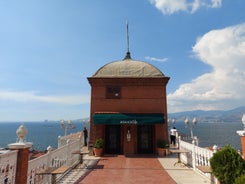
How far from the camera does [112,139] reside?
50.4 ft

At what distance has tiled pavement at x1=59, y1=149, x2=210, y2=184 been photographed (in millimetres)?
8500

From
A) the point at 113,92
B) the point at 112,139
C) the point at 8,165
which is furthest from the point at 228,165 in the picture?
the point at 113,92

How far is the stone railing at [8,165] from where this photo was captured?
4.78 metres

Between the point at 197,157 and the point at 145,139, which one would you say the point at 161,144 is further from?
the point at 197,157

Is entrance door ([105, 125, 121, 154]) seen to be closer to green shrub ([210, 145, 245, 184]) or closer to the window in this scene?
the window

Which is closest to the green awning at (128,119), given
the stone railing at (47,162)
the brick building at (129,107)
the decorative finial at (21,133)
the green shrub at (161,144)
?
the brick building at (129,107)

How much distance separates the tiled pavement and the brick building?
2.37 m

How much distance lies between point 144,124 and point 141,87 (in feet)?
9.65

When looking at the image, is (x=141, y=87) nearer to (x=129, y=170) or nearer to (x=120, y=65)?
(x=120, y=65)

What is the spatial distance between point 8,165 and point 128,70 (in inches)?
484

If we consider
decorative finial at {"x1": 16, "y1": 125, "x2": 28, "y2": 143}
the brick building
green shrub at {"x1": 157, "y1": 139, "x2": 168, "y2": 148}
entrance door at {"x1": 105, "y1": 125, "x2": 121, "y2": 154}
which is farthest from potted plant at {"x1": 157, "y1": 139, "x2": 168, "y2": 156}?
decorative finial at {"x1": 16, "y1": 125, "x2": 28, "y2": 143}

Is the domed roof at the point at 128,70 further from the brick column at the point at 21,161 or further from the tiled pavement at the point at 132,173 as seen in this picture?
the brick column at the point at 21,161

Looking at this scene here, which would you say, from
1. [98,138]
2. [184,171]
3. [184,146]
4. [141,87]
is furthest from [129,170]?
[141,87]

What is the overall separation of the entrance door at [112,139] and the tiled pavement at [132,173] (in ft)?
7.65
